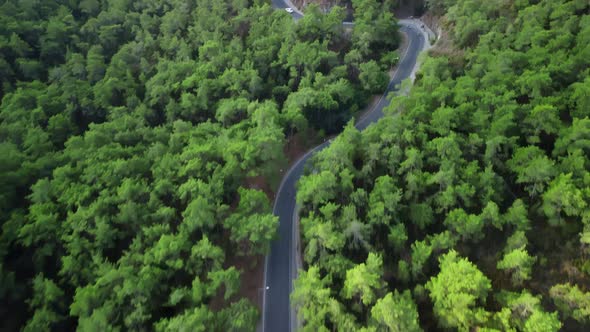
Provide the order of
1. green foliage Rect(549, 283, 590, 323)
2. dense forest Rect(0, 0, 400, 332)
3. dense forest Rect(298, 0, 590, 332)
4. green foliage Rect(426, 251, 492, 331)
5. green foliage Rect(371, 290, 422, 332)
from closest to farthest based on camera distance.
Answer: green foliage Rect(371, 290, 422, 332)
green foliage Rect(426, 251, 492, 331)
green foliage Rect(549, 283, 590, 323)
dense forest Rect(298, 0, 590, 332)
dense forest Rect(0, 0, 400, 332)

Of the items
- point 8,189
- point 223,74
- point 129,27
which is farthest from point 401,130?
point 129,27

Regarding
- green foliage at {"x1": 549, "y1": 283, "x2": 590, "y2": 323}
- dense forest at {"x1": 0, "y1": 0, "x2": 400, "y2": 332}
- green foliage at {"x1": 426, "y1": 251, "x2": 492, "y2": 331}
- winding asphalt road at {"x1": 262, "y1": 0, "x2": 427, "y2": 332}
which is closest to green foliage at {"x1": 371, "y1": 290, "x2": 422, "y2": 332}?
green foliage at {"x1": 426, "y1": 251, "x2": 492, "y2": 331}

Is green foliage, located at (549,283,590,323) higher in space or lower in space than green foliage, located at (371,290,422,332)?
lower

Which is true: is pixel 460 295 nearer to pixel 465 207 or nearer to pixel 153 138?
pixel 465 207

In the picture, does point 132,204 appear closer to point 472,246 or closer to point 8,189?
point 8,189

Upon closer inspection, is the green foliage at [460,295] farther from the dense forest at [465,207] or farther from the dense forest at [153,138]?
the dense forest at [153,138]

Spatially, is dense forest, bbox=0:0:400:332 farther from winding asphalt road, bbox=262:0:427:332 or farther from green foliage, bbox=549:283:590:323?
green foliage, bbox=549:283:590:323

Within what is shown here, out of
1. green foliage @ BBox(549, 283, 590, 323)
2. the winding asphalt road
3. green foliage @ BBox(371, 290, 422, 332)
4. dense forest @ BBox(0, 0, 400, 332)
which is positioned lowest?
green foliage @ BBox(549, 283, 590, 323)

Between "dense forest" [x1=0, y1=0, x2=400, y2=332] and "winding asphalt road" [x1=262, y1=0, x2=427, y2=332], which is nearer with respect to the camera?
"dense forest" [x1=0, y1=0, x2=400, y2=332]
